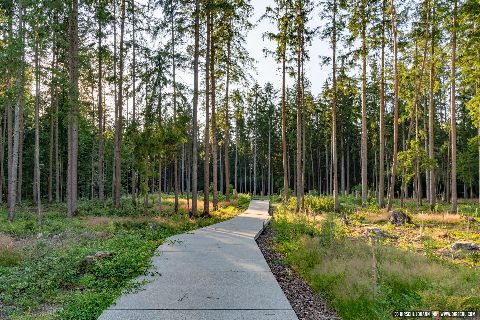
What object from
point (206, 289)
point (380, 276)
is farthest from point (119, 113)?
point (380, 276)

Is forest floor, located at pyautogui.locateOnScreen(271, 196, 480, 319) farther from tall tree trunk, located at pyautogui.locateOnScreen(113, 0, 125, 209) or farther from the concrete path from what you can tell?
tall tree trunk, located at pyautogui.locateOnScreen(113, 0, 125, 209)

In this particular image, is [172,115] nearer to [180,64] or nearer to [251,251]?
[180,64]

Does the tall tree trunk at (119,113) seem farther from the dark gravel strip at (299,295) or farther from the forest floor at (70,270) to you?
the dark gravel strip at (299,295)

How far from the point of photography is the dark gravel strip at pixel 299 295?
5.30 meters

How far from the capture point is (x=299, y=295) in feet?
20.4

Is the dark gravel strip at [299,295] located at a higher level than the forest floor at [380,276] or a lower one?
lower

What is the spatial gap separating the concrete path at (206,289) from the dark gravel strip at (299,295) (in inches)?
13.1

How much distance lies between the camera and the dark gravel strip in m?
5.30

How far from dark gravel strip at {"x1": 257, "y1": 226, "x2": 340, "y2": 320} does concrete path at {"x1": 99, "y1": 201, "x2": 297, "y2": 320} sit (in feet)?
1.09

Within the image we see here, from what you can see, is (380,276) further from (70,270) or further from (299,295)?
(70,270)

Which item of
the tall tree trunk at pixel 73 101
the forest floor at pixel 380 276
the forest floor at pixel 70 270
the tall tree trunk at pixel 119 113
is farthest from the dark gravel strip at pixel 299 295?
the tall tree trunk at pixel 119 113

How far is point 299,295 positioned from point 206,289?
1.71 metres

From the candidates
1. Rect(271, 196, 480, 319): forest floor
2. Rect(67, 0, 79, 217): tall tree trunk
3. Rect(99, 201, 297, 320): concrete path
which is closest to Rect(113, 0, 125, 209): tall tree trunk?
Rect(67, 0, 79, 217): tall tree trunk

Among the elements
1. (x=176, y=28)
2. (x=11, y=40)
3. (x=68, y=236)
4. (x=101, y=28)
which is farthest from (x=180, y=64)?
(x=68, y=236)
